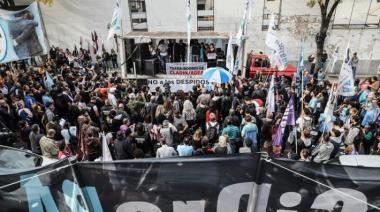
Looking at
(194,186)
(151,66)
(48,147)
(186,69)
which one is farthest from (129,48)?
(194,186)

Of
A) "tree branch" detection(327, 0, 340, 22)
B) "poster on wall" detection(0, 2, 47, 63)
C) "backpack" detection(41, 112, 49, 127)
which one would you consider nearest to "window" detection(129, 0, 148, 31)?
"tree branch" detection(327, 0, 340, 22)

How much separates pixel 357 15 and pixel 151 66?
43.0 feet

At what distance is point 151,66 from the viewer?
1606cm

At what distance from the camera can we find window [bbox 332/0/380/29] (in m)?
19.3

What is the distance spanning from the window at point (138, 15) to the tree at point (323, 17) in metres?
10.2

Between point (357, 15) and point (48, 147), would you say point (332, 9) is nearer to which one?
point (357, 15)

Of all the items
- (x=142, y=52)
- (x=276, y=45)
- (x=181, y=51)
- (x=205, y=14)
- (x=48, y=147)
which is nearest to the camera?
A: (x=48, y=147)

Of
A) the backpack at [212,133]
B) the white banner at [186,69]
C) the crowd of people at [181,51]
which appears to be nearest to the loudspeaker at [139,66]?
the crowd of people at [181,51]

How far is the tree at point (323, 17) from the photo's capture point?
59.7ft

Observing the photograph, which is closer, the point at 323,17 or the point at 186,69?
the point at 186,69

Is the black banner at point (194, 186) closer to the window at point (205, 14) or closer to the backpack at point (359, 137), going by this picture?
the backpack at point (359, 137)

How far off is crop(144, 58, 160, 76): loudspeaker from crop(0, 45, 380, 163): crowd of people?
3.70 meters

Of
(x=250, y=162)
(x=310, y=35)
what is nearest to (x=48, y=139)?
(x=250, y=162)

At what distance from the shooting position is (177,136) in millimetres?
8812
